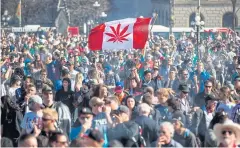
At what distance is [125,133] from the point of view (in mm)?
13625

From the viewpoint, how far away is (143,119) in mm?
14500

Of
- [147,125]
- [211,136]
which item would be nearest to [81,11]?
[147,125]

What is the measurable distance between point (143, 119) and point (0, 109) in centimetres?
201

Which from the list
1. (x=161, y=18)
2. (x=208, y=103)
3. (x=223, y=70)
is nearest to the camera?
(x=208, y=103)

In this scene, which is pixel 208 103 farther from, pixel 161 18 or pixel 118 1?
pixel 118 1

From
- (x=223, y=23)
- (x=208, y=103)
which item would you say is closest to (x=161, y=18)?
(x=223, y=23)

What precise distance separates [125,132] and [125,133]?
0.5 inches

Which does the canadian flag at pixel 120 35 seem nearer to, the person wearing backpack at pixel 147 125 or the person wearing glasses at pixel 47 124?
the person wearing backpack at pixel 147 125

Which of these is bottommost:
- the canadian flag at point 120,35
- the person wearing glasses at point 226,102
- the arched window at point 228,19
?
the person wearing glasses at point 226,102

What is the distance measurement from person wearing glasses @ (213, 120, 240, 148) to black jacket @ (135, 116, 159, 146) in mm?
1726

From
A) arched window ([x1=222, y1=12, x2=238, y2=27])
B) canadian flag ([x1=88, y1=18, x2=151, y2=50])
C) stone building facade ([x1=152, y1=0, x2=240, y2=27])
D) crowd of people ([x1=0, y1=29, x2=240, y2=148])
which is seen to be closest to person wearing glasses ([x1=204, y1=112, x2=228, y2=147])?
crowd of people ([x1=0, y1=29, x2=240, y2=148])

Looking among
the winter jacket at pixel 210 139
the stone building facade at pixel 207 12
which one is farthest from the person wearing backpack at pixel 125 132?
the stone building facade at pixel 207 12

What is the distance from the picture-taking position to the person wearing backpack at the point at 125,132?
44.2ft

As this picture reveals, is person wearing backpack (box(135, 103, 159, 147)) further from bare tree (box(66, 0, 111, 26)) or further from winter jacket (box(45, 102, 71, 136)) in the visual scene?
bare tree (box(66, 0, 111, 26))
